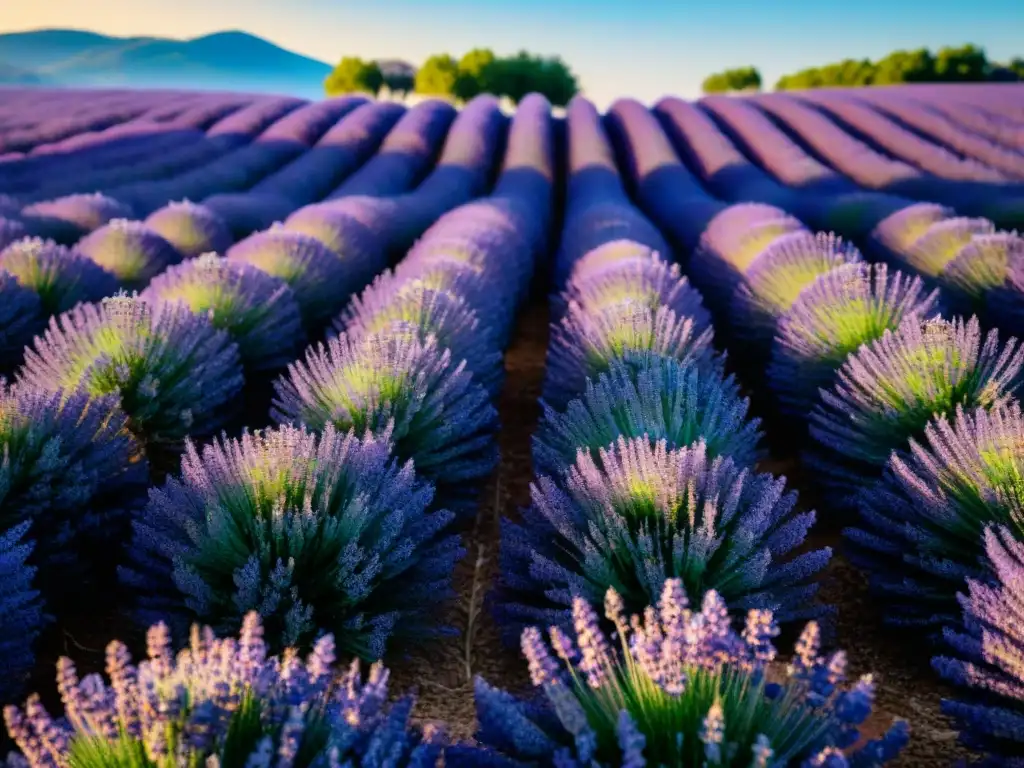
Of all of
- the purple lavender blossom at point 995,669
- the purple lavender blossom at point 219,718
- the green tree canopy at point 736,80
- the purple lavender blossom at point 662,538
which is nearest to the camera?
the purple lavender blossom at point 219,718

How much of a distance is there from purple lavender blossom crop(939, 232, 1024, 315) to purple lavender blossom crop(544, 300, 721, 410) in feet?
5.18

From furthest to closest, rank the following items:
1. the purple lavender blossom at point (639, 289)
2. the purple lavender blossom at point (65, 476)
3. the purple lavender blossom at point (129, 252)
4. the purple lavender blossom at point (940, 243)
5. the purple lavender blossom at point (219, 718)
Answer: the purple lavender blossom at point (129, 252) → the purple lavender blossom at point (940, 243) → the purple lavender blossom at point (639, 289) → the purple lavender blossom at point (65, 476) → the purple lavender blossom at point (219, 718)

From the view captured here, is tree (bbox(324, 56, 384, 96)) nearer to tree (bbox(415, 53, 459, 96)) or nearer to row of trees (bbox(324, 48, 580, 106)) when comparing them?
row of trees (bbox(324, 48, 580, 106))

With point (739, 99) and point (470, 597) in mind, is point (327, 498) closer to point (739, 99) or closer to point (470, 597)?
point (470, 597)

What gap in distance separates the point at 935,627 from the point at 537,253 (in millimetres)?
4609

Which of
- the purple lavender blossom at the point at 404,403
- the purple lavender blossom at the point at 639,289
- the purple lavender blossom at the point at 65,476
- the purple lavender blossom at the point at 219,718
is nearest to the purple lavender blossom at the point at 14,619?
the purple lavender blossom at the point at 65,476

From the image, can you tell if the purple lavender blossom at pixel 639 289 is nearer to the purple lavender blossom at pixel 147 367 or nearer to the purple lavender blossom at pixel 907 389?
the purple lavender blossom at pixel 907 389

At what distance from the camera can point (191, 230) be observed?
5445mm

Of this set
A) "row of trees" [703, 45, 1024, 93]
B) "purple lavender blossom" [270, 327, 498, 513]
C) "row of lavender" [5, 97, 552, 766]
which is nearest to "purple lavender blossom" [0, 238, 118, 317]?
"row of lavender" [5, 97, 552, 766]

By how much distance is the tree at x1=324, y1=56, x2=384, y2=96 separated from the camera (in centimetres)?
3064

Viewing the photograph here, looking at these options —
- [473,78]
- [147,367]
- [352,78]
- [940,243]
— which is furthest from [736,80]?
[147,367]

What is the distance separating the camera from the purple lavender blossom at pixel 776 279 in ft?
12.9

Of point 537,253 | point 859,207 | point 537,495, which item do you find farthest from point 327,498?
point 859,207

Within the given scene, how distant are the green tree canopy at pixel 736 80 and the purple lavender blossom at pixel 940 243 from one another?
35.4 meters
